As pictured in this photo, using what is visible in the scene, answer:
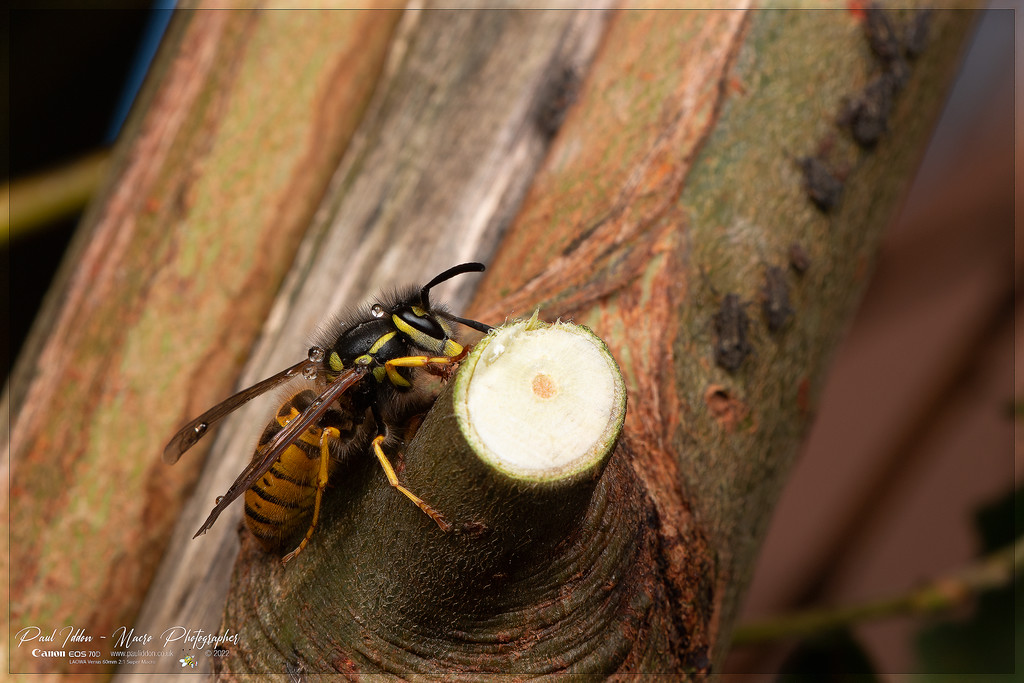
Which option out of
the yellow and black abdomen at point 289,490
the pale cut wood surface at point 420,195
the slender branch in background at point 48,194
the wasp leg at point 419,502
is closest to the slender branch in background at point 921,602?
the pale cut wood surface at point 420,195

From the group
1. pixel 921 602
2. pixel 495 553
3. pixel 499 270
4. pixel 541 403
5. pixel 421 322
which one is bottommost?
pixel 495 553

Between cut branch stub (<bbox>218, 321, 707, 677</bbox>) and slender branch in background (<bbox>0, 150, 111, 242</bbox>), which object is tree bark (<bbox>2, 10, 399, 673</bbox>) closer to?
slender branch in background (<bbox>0, 150, 111, 242</bbox>)

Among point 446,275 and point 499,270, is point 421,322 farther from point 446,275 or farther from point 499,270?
point 499,270

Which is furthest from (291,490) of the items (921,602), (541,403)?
(921,602)

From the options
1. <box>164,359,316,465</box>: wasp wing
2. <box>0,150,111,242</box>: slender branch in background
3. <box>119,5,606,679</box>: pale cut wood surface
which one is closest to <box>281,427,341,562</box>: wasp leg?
<box>164,359,316,465</box>: wasp wing

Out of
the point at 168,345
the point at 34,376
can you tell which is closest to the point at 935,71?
the point at 168,345

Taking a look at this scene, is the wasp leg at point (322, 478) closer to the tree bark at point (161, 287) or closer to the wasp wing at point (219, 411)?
the wasp wing at point (219, 411)

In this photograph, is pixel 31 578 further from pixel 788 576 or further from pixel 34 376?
pixel 788 576
